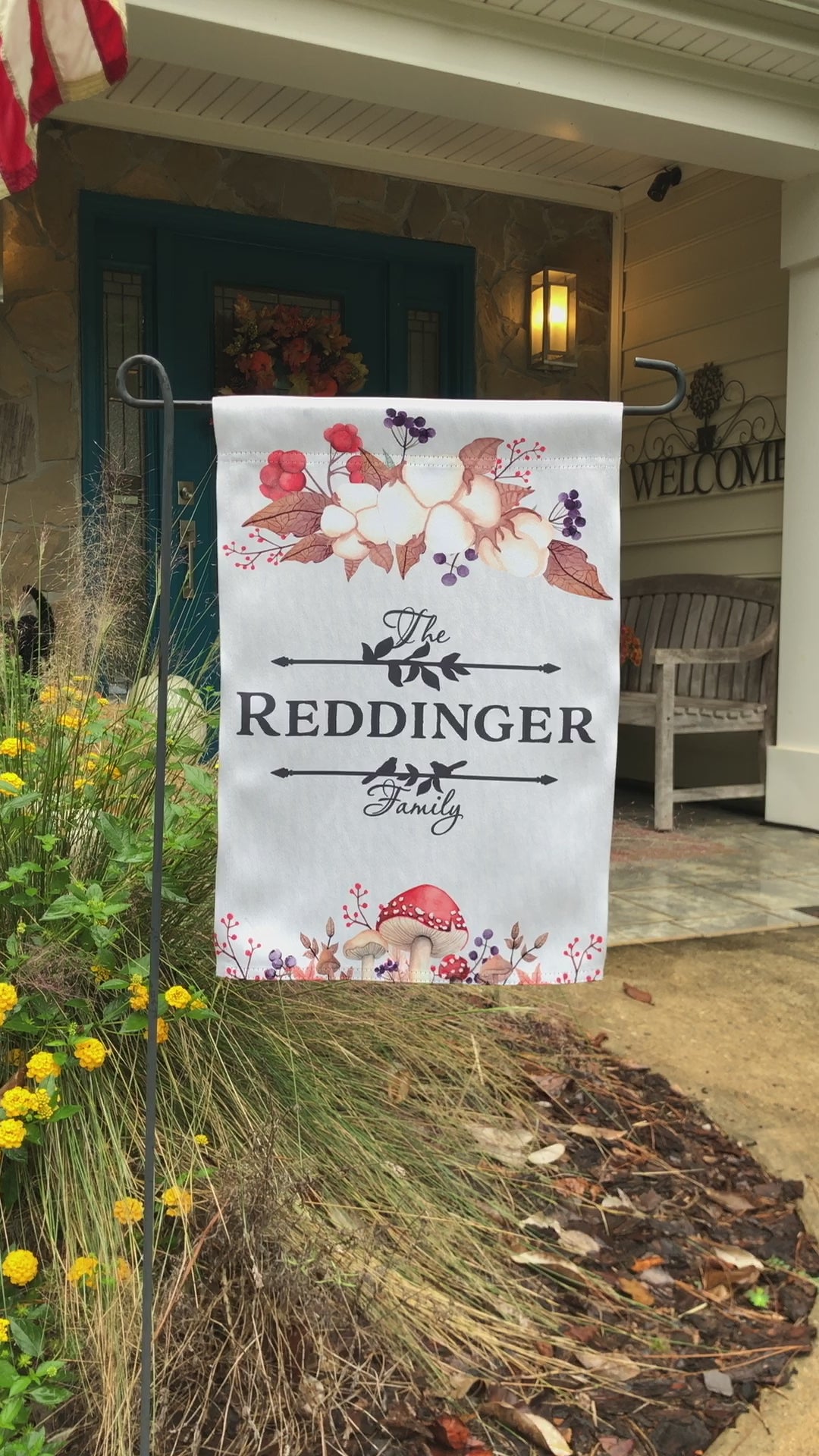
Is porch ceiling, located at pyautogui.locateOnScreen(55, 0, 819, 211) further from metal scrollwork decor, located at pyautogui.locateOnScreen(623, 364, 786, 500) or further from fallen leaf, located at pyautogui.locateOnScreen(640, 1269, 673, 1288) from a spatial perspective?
fallen leaf, located at pyautogui.locateOnScreen(640, 1269, 673, 1288)

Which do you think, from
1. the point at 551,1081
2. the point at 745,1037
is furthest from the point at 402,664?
the point at 745,1037

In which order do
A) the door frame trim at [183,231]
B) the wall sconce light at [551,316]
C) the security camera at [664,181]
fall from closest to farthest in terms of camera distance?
the door frame trim at [183,231]
the security camera at [664,181]
the wall sconce light at [551,316]

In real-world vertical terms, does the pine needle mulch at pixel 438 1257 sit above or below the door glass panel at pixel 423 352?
below

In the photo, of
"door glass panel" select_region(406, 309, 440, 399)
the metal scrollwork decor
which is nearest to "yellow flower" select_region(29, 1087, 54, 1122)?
the metal scrollwork decor

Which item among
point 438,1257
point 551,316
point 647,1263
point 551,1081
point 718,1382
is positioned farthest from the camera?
point 551,316

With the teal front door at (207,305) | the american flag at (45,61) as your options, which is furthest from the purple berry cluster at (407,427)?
the teal front door at (207,305)

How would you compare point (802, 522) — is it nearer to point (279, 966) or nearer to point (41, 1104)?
point (279, 966)

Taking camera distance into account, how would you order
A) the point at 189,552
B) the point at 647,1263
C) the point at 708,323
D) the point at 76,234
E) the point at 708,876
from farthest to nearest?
the point at 708,323 → the point at 76,234 → the point at 708,876 → the point at 189,552 → the point at 647,1263

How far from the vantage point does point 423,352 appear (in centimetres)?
612

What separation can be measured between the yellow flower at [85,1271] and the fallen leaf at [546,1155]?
778 mm

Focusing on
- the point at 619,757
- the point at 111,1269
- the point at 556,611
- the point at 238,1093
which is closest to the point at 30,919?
the point at 238,1093

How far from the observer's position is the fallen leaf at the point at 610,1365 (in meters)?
1.53

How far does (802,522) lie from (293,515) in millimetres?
3918

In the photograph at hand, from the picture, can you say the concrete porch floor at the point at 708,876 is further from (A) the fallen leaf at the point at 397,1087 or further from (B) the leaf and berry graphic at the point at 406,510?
(B) the leaf and berry graphic at the point at 406,510
